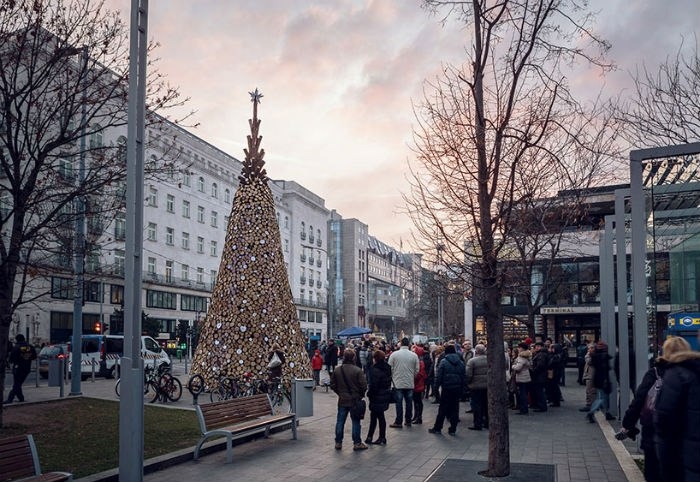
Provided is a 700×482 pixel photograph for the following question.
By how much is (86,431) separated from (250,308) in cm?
631

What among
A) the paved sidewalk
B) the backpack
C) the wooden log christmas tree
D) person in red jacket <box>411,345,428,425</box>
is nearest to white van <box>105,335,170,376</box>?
the wooden log christmas tree

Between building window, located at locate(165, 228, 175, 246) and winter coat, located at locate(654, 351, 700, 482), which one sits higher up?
building window, located at locate(165, 228, 175, 246)

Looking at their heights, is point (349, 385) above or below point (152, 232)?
below

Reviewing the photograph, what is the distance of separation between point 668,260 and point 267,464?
782 centimetres

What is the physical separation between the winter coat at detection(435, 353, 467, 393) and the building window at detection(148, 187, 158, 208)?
43399 millimetres

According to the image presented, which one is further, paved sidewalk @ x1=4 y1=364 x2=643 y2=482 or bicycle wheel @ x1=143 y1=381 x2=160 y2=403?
bicycle wheel @ x1=143 y1=381 x2=160 y2=403

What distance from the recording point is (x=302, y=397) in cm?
1362

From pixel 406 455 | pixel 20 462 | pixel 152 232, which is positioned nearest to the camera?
pixel 20 462

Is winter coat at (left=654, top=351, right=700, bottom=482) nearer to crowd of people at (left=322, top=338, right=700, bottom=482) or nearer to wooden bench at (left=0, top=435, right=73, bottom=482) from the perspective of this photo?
crowd of people at (left=322, top=338, right=700, bottom=482)

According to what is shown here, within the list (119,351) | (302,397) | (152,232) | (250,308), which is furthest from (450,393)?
(152,232)

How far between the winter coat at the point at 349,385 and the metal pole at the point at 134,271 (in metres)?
4.89

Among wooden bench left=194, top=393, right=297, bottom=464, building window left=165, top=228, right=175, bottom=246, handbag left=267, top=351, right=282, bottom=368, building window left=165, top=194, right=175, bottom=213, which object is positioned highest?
building window left=165, top=194, right=175, bottom=213

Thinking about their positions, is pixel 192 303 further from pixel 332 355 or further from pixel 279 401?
pixel 279 401

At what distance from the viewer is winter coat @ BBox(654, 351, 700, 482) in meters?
5.76
